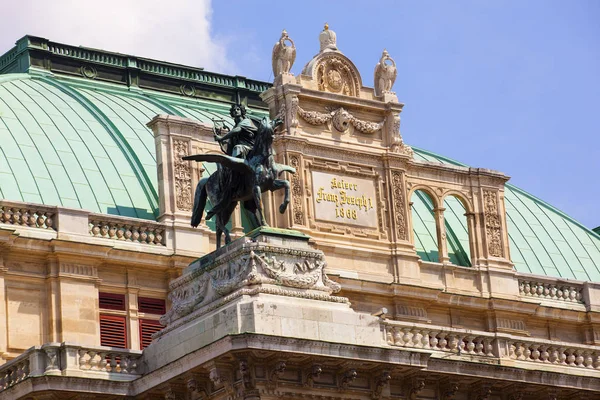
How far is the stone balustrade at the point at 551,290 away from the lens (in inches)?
3179

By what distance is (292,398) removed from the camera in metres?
60.0

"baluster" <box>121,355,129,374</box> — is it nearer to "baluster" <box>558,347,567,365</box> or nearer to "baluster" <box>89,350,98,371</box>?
"baluster" <box>89,350,98,371</box>

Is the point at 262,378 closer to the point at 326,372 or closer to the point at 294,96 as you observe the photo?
the point at 326,372

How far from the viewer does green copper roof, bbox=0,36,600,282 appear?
75000 mm

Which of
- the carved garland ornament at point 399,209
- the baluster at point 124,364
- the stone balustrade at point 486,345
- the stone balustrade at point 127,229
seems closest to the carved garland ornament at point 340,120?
the carved garland ornament at point 399,209

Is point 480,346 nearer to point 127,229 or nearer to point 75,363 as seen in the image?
point 75,363

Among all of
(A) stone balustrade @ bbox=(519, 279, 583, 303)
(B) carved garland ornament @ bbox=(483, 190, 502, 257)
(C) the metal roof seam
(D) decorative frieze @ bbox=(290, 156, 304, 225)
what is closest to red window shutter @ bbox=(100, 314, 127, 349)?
(C) the metal roof seam

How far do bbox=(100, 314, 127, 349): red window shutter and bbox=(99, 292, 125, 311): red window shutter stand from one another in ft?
1.06

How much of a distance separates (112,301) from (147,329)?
4.50 feet

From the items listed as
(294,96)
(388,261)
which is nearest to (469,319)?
(388,261)

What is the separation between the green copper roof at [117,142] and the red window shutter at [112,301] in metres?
3.62

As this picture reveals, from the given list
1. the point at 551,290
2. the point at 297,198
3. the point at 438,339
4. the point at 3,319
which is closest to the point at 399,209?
the point at 297,198

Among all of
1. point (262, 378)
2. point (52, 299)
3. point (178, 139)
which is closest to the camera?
point (262, 378)

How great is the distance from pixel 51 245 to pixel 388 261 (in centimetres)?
1216
